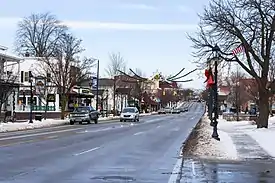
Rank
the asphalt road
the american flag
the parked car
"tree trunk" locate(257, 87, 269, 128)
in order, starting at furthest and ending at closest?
the parked car, "tree trunk" locate(257, 87, 269, 128), the american flag, the asphalt road

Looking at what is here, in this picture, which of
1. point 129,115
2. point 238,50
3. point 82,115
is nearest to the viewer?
point 238,50

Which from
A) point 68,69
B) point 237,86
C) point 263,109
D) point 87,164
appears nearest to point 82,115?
point 68,69

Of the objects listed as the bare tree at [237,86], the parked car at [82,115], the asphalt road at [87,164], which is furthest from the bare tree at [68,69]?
the asphalt road at [87,164]

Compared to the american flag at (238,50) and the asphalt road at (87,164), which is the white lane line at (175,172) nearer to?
the asphalt road at (87,164)

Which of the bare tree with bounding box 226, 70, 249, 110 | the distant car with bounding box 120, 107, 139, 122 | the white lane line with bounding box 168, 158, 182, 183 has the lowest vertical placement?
the white lane line with bounding box 168, 158, 182, 183

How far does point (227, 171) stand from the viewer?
15.6m

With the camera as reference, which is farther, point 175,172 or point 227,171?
point 227,171

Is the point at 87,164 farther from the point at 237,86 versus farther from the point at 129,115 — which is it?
the point at 237,86

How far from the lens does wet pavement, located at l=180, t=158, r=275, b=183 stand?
13.8 m

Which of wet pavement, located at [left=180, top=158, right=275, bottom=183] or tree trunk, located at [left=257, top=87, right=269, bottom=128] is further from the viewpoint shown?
tree trunk, located at [left=257, top=87, right=269, bottom=128]

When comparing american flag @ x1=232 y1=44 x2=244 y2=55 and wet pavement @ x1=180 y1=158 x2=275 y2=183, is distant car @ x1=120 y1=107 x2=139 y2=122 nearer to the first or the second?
american flag @ x1=232 y1=44 x2=244 y2=55

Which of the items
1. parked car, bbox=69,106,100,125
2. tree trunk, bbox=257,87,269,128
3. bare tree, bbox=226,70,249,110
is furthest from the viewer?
bare tree, bbox=226,70,249,110

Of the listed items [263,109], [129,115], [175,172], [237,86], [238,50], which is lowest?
[175,172]

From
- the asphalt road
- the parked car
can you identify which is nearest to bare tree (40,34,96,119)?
the parked car
